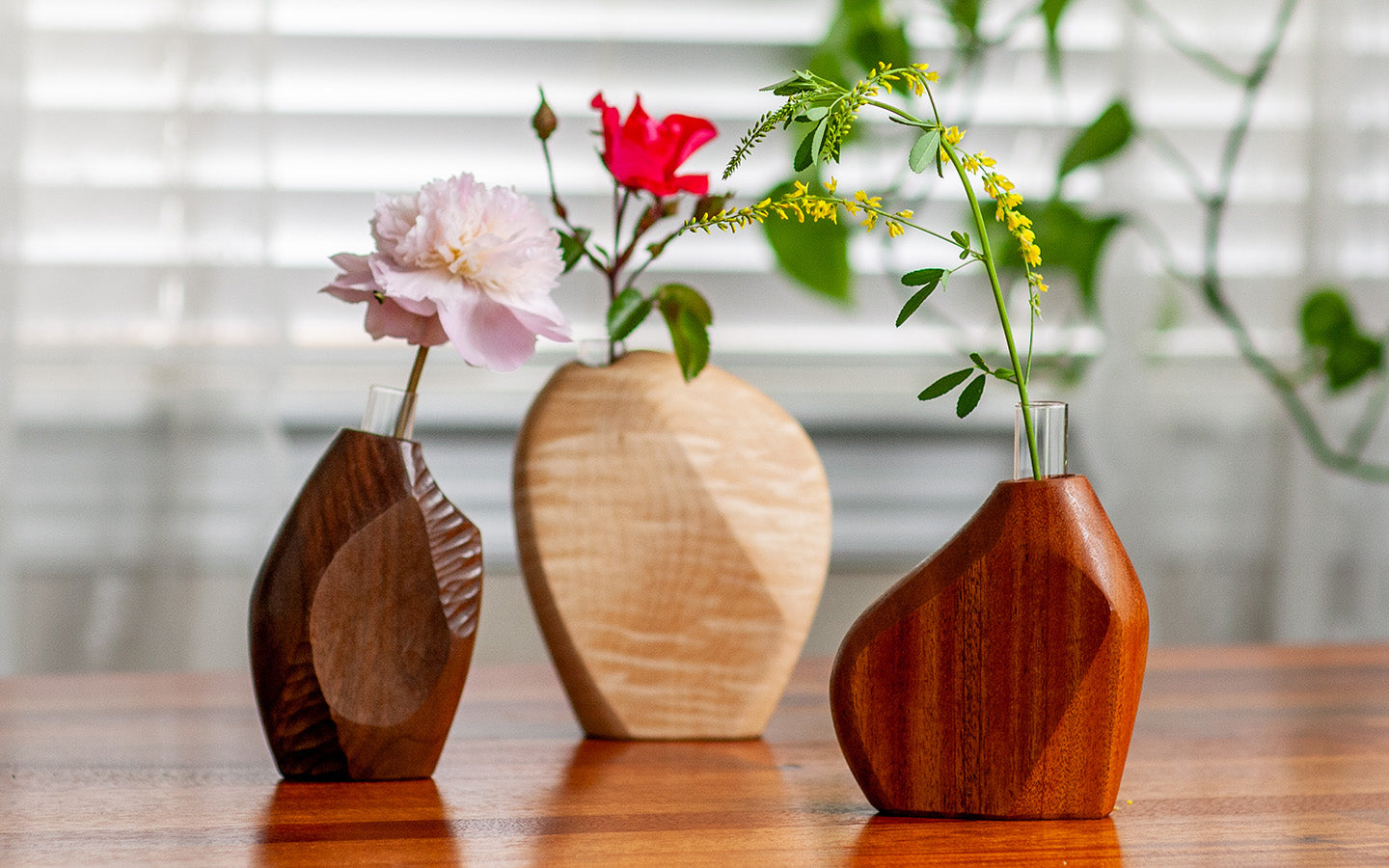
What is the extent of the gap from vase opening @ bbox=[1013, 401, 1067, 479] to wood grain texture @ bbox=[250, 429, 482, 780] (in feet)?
0.79

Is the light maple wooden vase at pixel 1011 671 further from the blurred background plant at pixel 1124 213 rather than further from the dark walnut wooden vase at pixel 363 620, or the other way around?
the blurred background plant at pixel 1124 213

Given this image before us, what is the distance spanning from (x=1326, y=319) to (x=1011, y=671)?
123 cm

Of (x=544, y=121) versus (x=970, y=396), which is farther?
(x=544, y=121)

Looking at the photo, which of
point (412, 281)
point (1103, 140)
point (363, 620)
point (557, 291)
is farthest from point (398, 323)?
point (1103, 140)

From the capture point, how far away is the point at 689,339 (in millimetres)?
718

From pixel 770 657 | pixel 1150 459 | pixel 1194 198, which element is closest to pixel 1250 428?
pixel 1150 459

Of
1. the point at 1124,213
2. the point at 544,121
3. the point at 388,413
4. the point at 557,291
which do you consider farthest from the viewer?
the point at 1124,213

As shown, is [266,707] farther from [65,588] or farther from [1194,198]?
[1194,198]

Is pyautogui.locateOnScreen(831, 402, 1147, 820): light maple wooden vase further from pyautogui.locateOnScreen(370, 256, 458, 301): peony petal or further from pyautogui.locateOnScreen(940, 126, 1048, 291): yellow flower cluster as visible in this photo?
pyautogui.locateOnScreen(370, 256, 458, 301): peony petal

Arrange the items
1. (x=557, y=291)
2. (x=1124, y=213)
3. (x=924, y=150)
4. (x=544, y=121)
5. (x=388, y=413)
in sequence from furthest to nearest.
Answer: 1. (x=1124, y=213)
2. (x=557, y=291)
3. (x=544, y=121)
4. (x=388, y=413)
5. (x=924, y=150)

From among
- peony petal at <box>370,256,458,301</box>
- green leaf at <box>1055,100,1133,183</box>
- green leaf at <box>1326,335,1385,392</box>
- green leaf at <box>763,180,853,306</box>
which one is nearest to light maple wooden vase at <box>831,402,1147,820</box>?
peony petal at <box>370,256,458,301</box>

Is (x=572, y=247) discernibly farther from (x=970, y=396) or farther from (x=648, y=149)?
(x=970, y=396)

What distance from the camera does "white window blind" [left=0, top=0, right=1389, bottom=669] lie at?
1.33 m

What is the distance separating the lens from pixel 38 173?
1344 millimetres
